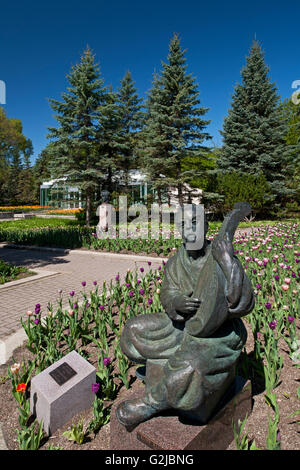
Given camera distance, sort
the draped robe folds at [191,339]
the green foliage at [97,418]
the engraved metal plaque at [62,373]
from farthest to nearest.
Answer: the engraved metal plaque at [62,373], the green foliage at [97,418], the draped robe folds at [191,339]

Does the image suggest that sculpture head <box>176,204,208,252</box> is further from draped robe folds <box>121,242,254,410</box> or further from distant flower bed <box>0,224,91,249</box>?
distant flower bed <box>0,224,91,249</box>

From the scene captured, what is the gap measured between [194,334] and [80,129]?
17220 millimetres

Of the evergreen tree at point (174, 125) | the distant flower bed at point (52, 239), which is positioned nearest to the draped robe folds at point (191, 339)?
the distant flower bed at point (52, 239)

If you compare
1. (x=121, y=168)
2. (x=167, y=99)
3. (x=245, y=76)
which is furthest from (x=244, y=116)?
(x=121, y=168)

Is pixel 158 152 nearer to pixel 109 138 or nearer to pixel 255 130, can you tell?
pixel 109 138

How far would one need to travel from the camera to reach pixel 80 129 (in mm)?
16969

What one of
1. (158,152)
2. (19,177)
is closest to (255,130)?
(158,152)

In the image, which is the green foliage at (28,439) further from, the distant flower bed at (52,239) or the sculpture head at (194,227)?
the distant flower bed at (52,239)

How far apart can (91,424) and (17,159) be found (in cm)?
4828

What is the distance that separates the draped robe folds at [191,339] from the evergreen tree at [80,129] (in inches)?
597

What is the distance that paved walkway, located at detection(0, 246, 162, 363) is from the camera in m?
4.73

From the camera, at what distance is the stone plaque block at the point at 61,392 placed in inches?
88.0

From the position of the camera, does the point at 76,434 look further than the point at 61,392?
No

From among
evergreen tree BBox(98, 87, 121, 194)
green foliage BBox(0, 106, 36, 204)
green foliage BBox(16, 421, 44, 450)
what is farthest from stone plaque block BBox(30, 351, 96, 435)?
green foliage BBox(0, 106, 36, 204)
